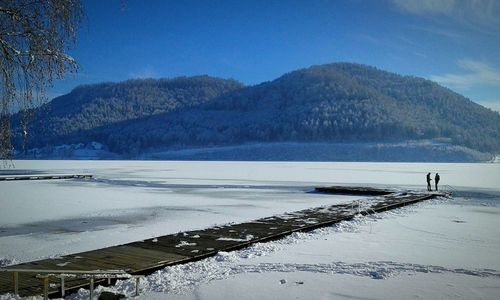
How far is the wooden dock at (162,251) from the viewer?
19.6 ft

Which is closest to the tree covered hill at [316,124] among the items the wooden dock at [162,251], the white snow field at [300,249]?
the white snow field at [300,249]

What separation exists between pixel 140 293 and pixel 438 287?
425 centimetres

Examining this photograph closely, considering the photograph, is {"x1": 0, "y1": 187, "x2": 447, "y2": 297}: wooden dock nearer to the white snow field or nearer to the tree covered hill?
the white snow field

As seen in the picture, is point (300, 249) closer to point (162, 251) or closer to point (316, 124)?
point (162, 251)

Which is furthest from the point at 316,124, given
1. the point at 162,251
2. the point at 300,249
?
the point at 162,251

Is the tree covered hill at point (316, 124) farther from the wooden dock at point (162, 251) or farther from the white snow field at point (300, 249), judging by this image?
the wooden dock at point (162, 251)

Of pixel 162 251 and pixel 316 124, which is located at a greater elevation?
pixel 316 124

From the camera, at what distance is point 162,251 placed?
8.09 meters

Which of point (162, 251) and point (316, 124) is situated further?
point (316, 124)

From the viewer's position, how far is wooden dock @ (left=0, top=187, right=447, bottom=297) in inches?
235

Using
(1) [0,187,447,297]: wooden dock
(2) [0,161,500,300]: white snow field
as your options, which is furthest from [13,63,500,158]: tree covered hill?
(1) [0,187,447,297]: wooden dock

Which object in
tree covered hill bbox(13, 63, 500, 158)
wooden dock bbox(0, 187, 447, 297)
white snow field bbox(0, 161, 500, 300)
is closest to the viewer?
wooden dock bbox(0, 187, 447, 297)

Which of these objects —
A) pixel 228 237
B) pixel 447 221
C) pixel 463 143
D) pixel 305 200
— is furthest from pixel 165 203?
pixel 463 143

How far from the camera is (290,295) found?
20.0 feet
